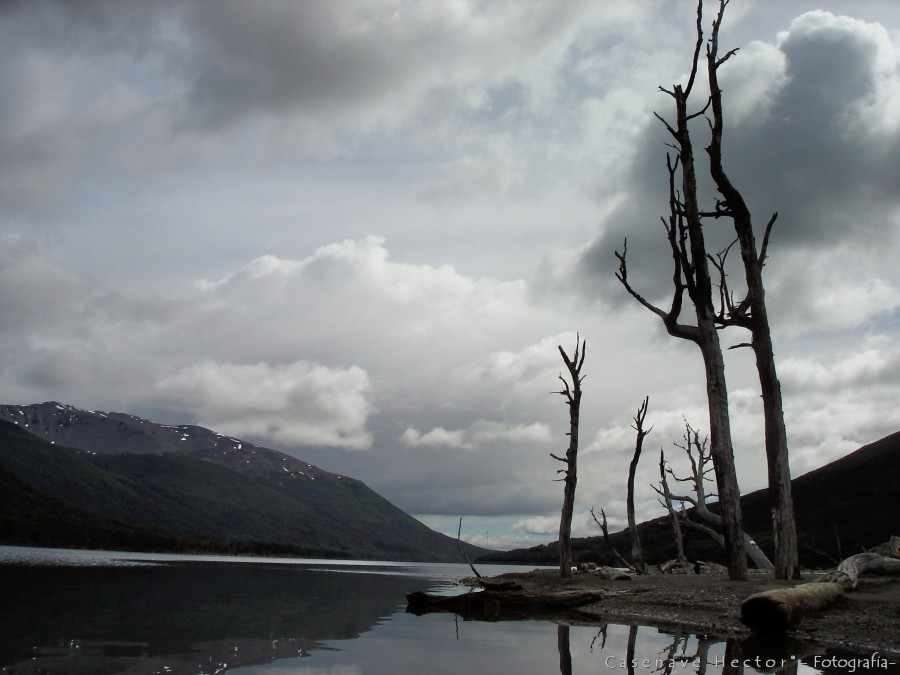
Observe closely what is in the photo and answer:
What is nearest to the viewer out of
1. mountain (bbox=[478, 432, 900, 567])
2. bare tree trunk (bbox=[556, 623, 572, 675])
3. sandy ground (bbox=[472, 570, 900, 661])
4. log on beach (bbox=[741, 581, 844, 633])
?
bare tree trunk (bbox=[556, 623, 572, 675])

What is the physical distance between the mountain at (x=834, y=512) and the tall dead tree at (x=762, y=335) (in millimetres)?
73077

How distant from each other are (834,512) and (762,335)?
123 m

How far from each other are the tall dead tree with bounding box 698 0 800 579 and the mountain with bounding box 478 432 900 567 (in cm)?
7308

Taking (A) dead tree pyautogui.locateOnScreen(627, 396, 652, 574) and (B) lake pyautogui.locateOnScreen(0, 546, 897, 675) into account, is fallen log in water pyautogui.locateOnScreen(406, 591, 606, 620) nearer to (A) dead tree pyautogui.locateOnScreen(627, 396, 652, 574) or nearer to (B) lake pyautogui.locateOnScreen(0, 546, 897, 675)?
(B) lake pyautogui.locateOnScreen(0, 546, 897, 675)

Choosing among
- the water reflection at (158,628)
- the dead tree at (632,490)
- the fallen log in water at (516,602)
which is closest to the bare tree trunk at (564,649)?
the fallen log in water at (516,602)

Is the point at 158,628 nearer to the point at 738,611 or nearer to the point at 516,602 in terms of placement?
the point at 516,602

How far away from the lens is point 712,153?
24.3 meters

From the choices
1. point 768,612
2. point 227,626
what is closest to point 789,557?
point 768,612

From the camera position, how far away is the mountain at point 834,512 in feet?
354

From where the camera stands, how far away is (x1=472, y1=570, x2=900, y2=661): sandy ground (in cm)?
1334

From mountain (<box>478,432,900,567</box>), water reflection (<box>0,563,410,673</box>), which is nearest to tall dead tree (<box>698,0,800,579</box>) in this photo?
water reflection (<box>0,563,410,673</box>)

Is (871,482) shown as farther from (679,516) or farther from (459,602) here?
(459,602)

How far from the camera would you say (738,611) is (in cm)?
1662

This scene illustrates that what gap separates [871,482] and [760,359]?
5552 inches
